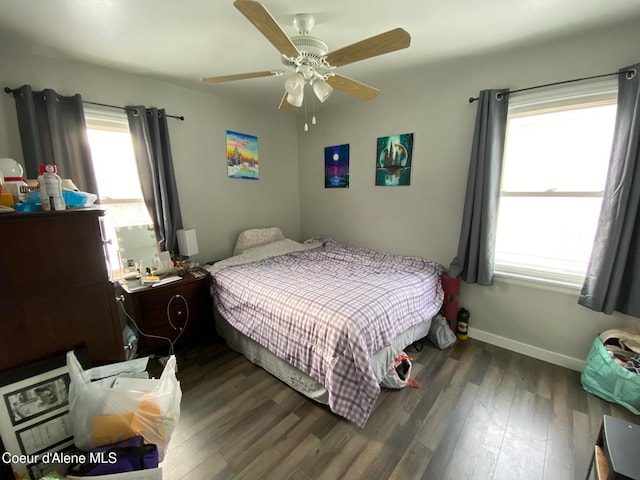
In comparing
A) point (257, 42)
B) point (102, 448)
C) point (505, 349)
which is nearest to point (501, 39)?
point (257, 42)

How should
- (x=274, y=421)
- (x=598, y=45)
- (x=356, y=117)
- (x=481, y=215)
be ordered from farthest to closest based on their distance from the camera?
(x=356, y=117), (x=481, y=215), (x=598, y=45), (x=274, y=421)

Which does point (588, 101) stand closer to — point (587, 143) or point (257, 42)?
point (587, 143)

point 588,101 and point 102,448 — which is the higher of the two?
point 588,101

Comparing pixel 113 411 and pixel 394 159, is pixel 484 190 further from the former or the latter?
pixel 113 411

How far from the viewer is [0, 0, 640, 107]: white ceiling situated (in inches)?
59.0

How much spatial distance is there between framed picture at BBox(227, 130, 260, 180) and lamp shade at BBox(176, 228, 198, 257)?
0.90 metres

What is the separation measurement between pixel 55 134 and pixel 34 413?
1849mm

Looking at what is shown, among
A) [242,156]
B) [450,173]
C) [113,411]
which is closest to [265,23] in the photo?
[113,411]

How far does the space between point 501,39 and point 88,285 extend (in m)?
2.99

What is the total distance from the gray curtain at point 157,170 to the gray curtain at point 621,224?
136 inches

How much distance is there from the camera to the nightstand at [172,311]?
215 centimetres

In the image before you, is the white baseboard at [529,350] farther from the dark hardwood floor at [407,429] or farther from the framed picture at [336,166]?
the framed picture at [336,166]

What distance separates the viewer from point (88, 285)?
129 centimetres

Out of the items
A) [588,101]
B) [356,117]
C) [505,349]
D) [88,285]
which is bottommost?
[505,349]
